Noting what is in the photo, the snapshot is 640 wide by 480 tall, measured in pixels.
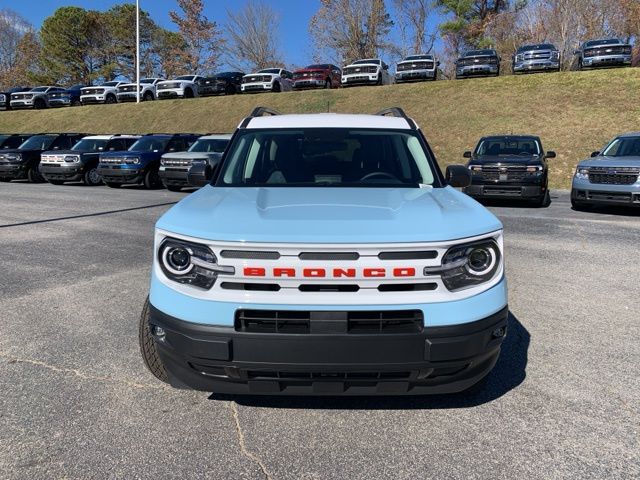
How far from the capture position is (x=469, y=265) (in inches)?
101

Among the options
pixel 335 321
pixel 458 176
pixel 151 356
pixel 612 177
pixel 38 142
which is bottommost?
pixel 151 356

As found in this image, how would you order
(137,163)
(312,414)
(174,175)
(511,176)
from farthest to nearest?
(137,163)
(174,175)
(511,176)
(312,414)

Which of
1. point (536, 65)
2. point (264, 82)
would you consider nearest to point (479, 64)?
point (536, 65)

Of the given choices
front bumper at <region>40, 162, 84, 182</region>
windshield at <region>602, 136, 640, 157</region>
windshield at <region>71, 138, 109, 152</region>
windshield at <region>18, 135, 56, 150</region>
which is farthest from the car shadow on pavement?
windshield at <region>18, 135, 56, 150</region>

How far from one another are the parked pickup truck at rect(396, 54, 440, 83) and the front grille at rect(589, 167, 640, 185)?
1855 centimetres

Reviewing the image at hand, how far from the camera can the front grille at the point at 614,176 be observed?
973cm

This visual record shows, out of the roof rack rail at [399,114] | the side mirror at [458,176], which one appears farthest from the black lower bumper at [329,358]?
the roof rack rail at [399,114]

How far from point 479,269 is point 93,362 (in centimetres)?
277

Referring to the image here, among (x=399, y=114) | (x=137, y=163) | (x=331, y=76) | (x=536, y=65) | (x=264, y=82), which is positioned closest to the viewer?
(x=399, y=114)

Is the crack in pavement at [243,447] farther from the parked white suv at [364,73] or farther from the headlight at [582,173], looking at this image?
the parked white suv at [364,73]

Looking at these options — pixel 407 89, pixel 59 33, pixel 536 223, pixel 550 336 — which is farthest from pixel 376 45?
pixel 550 336

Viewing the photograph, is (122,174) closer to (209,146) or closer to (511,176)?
(209,146)

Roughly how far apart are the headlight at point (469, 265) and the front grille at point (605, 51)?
26.4 metres

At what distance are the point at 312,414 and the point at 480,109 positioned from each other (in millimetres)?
22326
